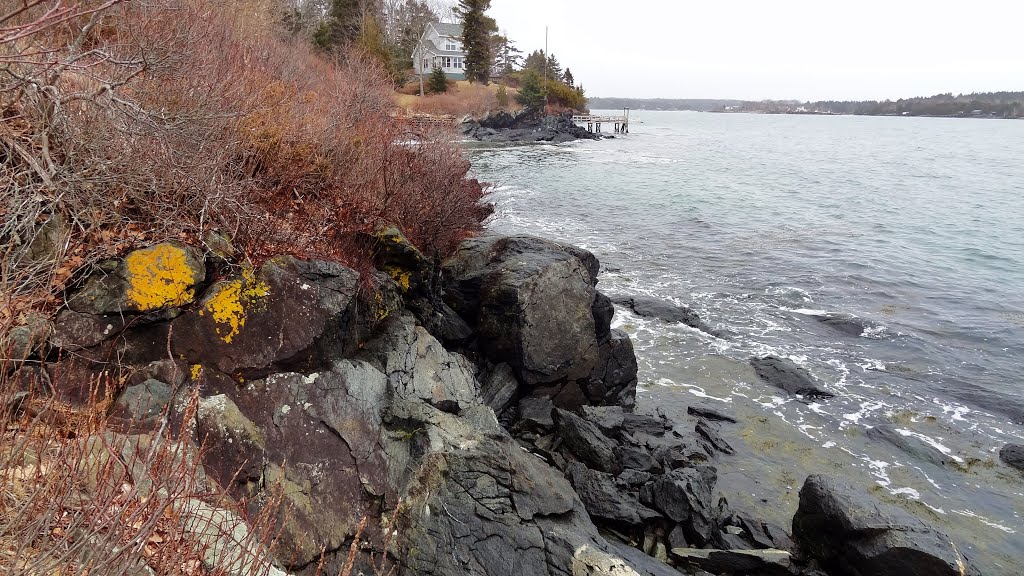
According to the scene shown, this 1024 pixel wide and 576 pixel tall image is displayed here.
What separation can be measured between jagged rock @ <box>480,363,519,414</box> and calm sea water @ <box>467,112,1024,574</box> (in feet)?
9.58

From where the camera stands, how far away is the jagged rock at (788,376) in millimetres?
11078

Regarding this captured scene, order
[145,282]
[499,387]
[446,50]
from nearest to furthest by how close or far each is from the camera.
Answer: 1. [145,282]
2. [499,387]
3. [446,50]

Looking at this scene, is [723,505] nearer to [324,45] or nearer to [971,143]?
[324,45]

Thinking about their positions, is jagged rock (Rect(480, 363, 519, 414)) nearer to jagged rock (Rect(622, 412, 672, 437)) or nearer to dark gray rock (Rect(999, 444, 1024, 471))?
jagged rock (Rect(622, 412, 672, 437))

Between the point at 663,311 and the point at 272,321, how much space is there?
10653mm

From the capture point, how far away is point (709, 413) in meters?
10.2

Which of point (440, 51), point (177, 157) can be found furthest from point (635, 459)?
point (440, 51)

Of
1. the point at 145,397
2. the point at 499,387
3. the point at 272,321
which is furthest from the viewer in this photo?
the point at 499,387

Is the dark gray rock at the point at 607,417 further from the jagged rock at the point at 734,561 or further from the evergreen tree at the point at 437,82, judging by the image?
the evergreen tree at the point at 437,82

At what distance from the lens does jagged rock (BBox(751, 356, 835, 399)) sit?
11.1 metres

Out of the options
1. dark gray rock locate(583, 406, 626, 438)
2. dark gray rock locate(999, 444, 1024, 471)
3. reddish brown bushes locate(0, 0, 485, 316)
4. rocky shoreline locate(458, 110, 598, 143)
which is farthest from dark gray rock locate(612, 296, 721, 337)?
rocky shoreline locate(458, 110, 598, 143)

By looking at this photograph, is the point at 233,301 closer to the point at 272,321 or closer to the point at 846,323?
the point at 272,321

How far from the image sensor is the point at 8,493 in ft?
8.78

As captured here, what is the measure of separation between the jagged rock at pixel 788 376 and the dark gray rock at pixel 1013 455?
2.63 m
